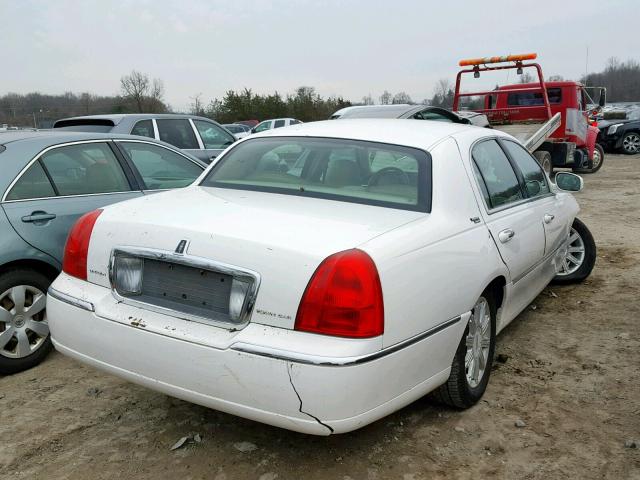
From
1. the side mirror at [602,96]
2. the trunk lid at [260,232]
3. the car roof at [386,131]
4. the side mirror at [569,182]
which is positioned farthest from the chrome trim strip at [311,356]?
the side mirror at [602,96]

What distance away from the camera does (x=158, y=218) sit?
278 cm

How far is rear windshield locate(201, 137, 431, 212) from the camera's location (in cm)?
310

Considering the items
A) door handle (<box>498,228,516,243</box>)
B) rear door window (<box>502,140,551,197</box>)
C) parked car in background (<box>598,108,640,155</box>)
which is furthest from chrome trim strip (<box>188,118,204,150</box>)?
parked car in background (<box>598,108,640,155</box>)

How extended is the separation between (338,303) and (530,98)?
41.3 feet

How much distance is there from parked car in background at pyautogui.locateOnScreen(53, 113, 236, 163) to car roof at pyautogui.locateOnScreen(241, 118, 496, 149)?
185 inches

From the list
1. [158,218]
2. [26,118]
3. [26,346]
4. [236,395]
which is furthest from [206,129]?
[26,118]

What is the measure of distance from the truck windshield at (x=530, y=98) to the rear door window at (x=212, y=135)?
7.30 m

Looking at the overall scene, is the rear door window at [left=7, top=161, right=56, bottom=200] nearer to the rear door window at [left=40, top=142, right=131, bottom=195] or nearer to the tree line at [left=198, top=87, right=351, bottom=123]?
the rear door window at [left=40, top=142, right=131, bottom=195]

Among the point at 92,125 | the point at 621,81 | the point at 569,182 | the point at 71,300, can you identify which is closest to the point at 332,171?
the point at 71,300

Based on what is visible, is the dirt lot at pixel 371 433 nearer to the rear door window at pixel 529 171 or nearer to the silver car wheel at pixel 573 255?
the rear door window at pixel 529 171

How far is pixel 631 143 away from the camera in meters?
20.0

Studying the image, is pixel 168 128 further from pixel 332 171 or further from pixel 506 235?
pixel 506 235

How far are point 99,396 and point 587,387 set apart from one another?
2.87 meters

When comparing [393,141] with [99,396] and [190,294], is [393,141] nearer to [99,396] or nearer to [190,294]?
[190,294]
